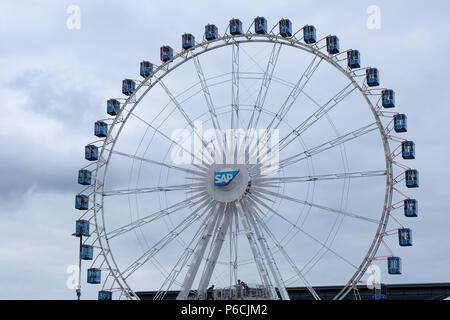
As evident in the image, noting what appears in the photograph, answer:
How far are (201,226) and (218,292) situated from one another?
394cm

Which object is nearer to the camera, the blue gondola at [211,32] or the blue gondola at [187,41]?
the blue gondola at [211,32]

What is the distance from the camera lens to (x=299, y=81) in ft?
141

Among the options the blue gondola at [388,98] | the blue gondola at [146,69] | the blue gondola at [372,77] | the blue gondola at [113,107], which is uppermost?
the blue gondola at [146,69]

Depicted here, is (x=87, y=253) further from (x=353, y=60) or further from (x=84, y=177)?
(x=353, y=60)

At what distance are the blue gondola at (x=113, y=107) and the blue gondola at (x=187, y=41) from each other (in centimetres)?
512

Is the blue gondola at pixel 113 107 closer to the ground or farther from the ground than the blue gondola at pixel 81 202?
farther from the ground

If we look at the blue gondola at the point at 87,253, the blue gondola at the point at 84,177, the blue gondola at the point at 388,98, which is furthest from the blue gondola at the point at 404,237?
the blue gondola at the point at 84,177

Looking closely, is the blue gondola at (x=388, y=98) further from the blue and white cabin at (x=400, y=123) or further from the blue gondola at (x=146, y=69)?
the blue gondola at (x=146, y=69)

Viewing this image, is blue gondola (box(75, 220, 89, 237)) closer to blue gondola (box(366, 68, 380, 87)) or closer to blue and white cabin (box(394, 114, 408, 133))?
blue gondola (box(366, 68, 380, 87))

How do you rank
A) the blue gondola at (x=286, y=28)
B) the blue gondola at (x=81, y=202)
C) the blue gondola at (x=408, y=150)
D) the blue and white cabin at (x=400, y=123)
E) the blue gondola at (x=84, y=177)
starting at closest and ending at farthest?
the blue gondola at (x=408, y=150) < the blue and white cabin at (x=400, y=123) < the blue gondola at (x=286, y=28) < the blue gondola at (x=84, y=177) < the blue gondola at (x=81, y=202)

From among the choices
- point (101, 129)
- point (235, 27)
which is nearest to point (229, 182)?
point (235, 27)

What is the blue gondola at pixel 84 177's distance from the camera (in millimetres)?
47375

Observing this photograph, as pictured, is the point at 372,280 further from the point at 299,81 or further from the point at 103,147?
the point at 103,147

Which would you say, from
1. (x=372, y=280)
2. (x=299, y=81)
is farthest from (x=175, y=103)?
(x=372, y=280)
